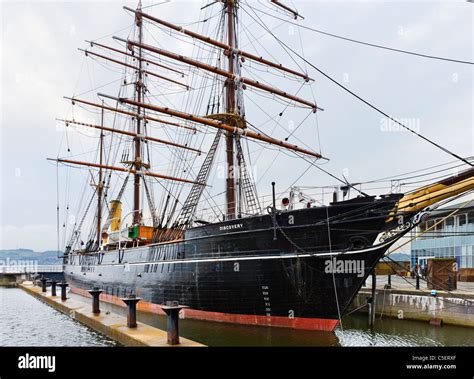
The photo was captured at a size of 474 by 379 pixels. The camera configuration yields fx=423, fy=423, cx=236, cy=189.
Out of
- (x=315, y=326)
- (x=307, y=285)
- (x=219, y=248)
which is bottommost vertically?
(x=315, y=326)

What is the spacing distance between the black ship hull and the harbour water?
0.59 meters

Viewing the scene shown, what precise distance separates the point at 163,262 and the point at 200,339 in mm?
5944

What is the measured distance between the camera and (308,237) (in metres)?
13.2

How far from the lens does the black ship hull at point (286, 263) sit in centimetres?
1274

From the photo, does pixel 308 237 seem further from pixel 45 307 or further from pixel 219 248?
pixel 45 307

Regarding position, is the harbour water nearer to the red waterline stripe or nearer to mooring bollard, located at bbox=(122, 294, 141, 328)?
the red waterline stripe

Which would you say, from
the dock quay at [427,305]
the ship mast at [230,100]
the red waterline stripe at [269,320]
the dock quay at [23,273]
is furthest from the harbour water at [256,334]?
the dock quay at [23,273]

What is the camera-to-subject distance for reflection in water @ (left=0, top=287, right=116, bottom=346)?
12.2m

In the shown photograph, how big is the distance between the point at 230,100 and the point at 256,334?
38.5 ft

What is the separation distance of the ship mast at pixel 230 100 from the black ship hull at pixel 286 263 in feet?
9.40

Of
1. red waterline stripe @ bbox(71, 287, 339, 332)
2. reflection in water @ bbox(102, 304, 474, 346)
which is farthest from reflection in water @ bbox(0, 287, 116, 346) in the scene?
red waterline stripe @ bbox(71, 287, 339, 332)

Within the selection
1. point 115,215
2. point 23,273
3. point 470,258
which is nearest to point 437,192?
point 470,258

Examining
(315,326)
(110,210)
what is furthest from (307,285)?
(110,210)
